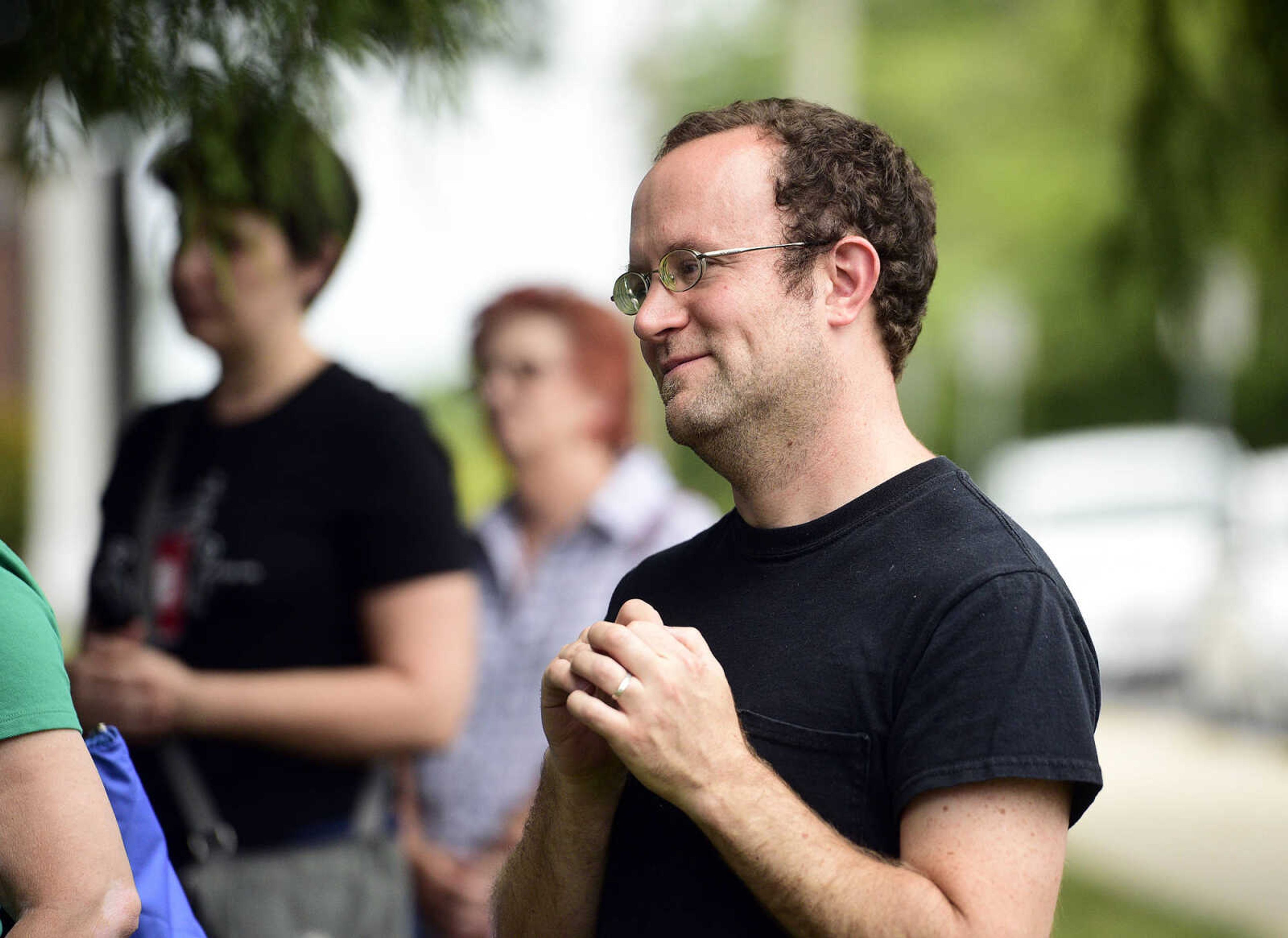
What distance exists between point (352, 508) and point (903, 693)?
1.41 meters

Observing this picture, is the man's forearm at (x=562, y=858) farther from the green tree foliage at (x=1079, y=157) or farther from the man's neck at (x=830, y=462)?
the green tree foliage at (x=1079, y=157)

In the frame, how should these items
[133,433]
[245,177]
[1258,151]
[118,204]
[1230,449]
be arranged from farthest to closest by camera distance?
[1230,449] < [118,204] < [1258,151] < [133,433] < [245,177]

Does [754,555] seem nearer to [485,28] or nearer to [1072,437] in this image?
[485,28]

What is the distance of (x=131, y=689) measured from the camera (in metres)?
2.56

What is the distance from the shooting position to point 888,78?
32.1 metres

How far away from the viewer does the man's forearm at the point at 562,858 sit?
5.78 feet

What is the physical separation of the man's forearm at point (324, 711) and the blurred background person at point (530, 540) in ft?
0.72

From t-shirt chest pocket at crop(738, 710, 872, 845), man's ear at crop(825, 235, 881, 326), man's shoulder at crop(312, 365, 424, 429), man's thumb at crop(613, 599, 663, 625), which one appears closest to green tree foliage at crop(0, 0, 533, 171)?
man's shoulder at crop(312, 365, 424, 429)

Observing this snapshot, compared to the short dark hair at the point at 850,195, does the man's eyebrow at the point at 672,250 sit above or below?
below

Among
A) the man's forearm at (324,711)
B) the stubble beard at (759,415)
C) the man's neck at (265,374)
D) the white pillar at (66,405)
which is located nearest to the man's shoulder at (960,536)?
the stubble beard at (759,415)

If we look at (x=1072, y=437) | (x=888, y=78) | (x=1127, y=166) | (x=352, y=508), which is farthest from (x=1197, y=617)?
(x=888, y=78)

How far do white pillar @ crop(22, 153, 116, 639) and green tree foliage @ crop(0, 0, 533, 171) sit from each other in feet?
34.3

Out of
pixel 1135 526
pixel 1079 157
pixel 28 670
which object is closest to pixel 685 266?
pixel 28 670

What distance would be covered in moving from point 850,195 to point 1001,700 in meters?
0.63
